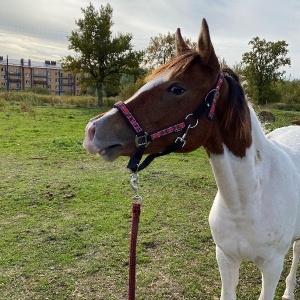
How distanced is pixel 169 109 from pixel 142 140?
0.74 ft

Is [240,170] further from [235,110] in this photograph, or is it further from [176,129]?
[176,129]

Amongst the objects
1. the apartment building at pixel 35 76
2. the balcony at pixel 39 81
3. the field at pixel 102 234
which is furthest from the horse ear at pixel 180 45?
the balcony at pixel 39 81

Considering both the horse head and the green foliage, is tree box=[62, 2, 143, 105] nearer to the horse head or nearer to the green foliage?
the green foliage

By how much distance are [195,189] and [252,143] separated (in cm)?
398

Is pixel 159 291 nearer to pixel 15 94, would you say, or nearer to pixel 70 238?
pixel 70 238

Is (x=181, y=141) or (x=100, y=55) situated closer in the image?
(x=181, y=141)

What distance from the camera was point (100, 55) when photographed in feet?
90.1

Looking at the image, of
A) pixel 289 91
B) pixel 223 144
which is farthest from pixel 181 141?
pixel 289 91

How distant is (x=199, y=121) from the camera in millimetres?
1836

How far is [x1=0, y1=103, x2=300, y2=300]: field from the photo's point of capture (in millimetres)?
3248

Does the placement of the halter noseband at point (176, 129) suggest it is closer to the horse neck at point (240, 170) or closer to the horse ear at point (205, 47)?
the horse ear at point (205, 47)

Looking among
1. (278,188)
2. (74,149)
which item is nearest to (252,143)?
(278,188)

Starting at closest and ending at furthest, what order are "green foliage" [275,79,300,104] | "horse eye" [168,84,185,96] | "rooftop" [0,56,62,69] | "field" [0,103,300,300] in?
1. "horse eye" [168,84,185,96]
2. "field" [0,103,300,300]
3. "green foliage" [275,79,300,104]
4. "rooftop" [0,56,62,69]

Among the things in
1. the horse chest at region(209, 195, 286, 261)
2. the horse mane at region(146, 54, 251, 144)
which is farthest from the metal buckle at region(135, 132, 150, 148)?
the horse chest at region(209, 195, 286, 261)
